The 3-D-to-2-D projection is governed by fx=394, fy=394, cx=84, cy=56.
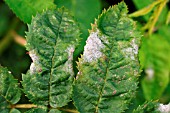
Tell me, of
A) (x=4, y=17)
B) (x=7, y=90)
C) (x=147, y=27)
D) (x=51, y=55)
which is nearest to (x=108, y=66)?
(x=51, y=55)

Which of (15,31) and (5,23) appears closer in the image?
(15,31)

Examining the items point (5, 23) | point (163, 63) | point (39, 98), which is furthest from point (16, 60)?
point (39, 98)

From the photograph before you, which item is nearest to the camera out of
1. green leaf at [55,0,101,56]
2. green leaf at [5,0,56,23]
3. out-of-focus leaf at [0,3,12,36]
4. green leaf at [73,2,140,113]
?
green leaf at [73,2,140,113]

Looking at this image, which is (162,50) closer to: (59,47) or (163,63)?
(163,63)

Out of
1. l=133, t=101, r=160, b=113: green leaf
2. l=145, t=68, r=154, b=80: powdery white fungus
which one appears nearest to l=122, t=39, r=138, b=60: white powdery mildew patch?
l=133, t=101, r=160, b=113: green leaf

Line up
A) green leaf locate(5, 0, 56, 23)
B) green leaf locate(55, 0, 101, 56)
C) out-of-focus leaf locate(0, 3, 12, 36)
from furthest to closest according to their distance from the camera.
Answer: out-of-focus leaf locate(0, 3, 12, 36) → green leaf locate(55, 0, 101, 56) → green leaf locate(5, 0, 56, 23)

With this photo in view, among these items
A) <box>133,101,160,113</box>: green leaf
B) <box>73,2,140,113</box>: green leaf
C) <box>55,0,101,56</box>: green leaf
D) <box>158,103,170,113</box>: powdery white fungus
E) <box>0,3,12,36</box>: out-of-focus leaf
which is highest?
<box>0,3,12,36</box>: out-of-focus leaf

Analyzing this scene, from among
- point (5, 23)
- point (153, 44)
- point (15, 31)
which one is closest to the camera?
point (153, 44)

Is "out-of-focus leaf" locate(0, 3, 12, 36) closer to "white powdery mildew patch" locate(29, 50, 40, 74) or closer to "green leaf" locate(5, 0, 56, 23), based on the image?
"green leaf" locate(5, 0, 56, 23)

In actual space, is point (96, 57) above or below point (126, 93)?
above
